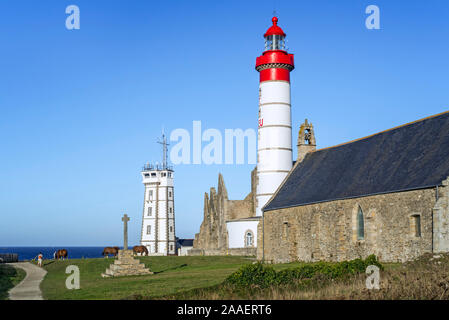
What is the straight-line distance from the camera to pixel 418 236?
989 inches

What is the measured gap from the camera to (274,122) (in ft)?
150

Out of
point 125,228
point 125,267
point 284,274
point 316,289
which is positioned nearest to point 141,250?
point 125,228

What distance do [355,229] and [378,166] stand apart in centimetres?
400

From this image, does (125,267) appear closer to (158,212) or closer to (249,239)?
(249,239)

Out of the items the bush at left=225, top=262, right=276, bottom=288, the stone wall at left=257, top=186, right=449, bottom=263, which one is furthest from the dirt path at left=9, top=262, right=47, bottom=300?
the stone wall at left=257, top=186, right=449, bottom=263

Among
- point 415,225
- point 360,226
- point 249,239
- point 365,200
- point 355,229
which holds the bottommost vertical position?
point 249,239

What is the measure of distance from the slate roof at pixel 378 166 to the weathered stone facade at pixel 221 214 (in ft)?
47.1

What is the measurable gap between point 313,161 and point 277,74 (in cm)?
936

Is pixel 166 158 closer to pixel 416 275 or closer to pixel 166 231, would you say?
pixel 166 231

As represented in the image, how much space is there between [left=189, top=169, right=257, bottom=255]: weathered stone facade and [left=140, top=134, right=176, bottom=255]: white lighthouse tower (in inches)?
511

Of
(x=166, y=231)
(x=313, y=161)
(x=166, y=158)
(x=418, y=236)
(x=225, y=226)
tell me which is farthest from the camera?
(x=166, y=158)

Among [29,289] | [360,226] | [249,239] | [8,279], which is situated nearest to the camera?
[29,289]
